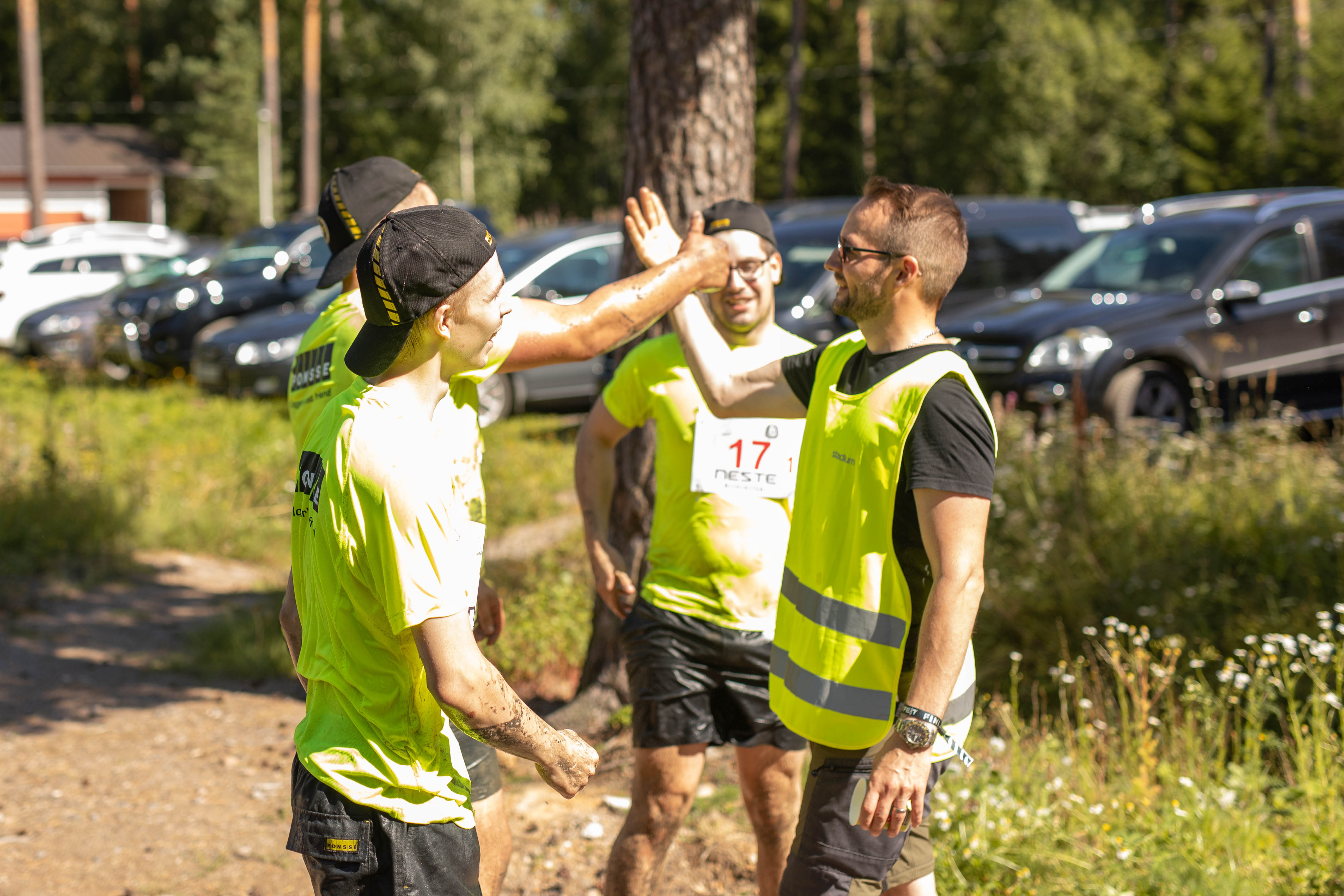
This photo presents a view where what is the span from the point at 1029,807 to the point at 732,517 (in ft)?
4.34

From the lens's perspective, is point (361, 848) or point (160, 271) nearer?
point (361, 848)

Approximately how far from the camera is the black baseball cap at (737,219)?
3477 millimetres

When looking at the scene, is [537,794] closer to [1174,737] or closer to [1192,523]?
[1174,737]

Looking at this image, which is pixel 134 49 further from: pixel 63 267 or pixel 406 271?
pixel 406 271

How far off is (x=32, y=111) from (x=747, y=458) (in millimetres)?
32589

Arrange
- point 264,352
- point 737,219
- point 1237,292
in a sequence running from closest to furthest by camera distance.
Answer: point 737,219 < point 1237,292 < point 264,352

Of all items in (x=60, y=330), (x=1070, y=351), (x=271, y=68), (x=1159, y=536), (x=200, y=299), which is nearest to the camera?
(x=1159, y=536)

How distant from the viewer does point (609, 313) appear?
3021 millimetres

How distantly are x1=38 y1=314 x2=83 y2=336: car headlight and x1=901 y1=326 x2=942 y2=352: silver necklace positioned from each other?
1552 centimetres

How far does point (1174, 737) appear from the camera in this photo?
3980 millimetres

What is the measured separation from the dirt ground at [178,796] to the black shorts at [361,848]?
6.06 feet

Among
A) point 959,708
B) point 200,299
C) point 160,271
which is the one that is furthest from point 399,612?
point 160,271

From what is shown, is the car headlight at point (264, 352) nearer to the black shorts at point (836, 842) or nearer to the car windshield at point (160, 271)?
the car windshield at point (160, 271)

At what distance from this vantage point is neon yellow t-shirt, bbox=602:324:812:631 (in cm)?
330
